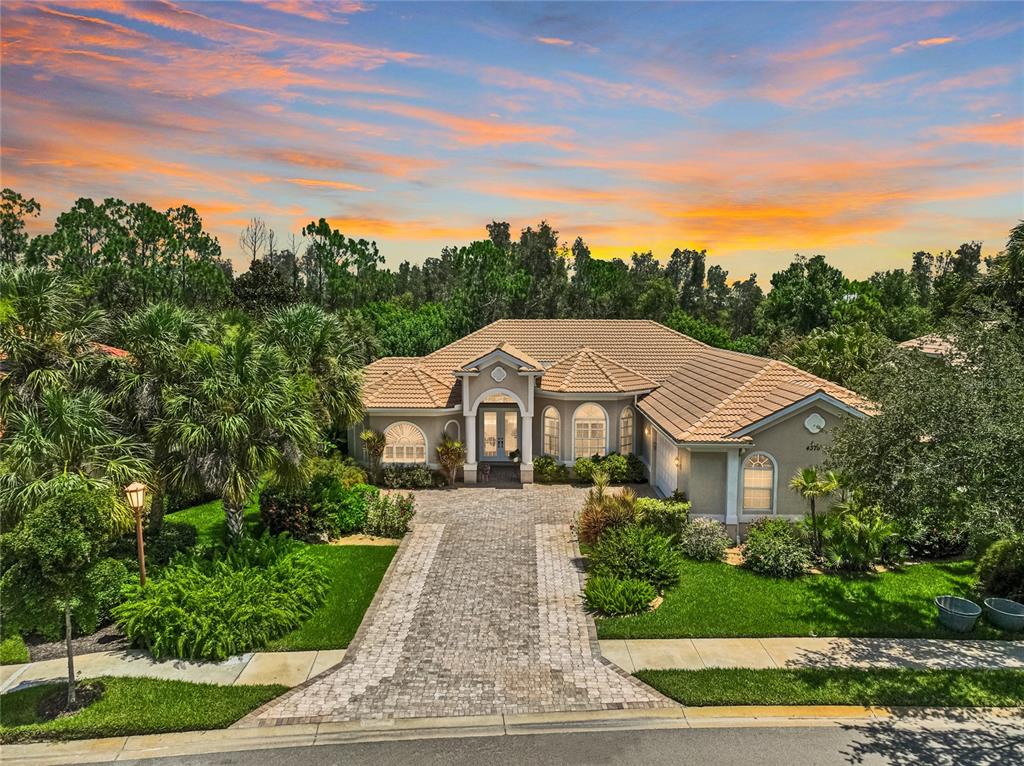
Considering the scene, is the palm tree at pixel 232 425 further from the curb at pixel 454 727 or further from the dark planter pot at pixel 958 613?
the dark planter pot at pixel 958 613

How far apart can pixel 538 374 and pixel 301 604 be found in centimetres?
1409

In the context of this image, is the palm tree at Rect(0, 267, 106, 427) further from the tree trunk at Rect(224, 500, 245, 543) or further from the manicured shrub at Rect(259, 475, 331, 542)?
the manicured shrub at Rect(259, 475, 331, 542)

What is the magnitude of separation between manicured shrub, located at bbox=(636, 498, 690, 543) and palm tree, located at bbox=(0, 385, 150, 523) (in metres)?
13.5

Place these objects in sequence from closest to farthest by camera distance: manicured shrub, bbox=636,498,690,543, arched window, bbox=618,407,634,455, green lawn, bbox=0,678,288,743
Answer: green lawn, bbox=0,678,288,743
manicured shrub, bbox=636,498,690,543
arched window, bbox=618,407,634,455

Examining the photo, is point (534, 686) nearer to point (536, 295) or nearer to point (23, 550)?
point (23, 550)

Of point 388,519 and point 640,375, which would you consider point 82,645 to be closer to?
point 388,519

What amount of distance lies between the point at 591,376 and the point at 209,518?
1578cm

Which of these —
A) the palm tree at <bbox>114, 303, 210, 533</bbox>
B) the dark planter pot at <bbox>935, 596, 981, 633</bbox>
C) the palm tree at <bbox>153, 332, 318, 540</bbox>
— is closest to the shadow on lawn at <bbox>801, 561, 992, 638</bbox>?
the dark planter pot at <bbox>935, 596, 981, 633</bbox>

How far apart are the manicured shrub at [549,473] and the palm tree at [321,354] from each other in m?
8.20

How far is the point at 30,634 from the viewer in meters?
14.2

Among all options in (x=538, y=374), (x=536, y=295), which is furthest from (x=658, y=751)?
(x=536, y=295)

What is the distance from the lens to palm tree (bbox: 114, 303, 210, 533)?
16.0m

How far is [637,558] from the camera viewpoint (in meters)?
16.6

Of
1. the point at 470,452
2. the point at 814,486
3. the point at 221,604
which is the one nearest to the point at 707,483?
the point at 814,486
